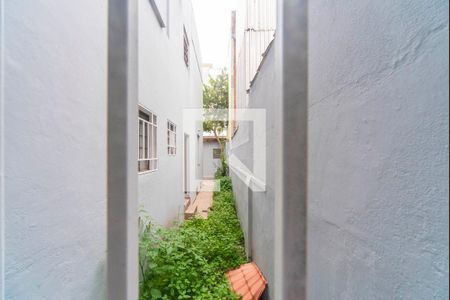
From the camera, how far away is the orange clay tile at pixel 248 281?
2973 millimetres

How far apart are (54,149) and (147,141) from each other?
245 cm

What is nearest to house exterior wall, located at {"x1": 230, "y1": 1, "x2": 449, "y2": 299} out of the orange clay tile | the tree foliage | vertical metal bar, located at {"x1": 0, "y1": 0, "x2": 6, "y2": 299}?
vertical metal bar, located at {"x1": 0, "y1": 0, "x2": 6, "y2": 299}

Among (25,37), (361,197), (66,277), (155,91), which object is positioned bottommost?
(66,277)

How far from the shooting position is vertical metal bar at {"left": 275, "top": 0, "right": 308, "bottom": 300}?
3.46ft

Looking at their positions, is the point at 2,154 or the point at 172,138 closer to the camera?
the point at 2,154

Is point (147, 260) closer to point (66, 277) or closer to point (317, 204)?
point (66, 277)

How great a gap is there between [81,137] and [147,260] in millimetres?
1876

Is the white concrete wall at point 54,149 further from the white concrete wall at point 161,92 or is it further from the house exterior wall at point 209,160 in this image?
the house exterior wall at point 209,160

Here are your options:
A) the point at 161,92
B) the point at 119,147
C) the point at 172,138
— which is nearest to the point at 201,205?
the point at 172,138

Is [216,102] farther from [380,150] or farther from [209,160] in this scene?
[380,150]

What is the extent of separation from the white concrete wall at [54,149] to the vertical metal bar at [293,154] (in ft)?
3.87

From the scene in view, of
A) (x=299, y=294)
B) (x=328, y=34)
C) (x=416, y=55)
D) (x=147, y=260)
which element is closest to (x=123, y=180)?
(x=299, y=294)

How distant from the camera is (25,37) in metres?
1.05

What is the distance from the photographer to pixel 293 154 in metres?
1.06
